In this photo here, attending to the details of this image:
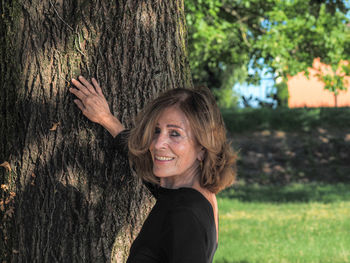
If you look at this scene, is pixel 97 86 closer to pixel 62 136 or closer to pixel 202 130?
pixel 62 136

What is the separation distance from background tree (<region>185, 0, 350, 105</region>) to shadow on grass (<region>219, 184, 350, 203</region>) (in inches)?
114

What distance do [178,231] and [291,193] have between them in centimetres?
1112

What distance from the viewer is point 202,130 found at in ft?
7.23

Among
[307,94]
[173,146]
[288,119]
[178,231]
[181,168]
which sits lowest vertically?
[178,231]

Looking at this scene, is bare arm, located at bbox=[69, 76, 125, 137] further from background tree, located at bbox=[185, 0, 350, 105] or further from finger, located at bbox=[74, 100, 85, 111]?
background tree, located at bbox=[185, 0, 350, 105]

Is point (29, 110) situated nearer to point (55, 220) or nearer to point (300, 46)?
point (55, 220)

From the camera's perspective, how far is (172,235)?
1929mm

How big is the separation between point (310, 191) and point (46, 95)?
1083 cm

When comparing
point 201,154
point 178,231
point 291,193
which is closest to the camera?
point 178,231

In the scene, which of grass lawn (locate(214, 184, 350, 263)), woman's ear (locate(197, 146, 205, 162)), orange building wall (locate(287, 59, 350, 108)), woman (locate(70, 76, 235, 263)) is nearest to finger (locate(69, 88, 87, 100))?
woman (locate(70, 76, 235, 263))

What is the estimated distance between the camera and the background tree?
1155cm

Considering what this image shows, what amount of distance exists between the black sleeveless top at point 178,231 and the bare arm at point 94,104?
0.78 m

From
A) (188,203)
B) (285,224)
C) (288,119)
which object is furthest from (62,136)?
(288,119)

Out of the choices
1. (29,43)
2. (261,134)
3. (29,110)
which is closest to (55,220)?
(29,110)
